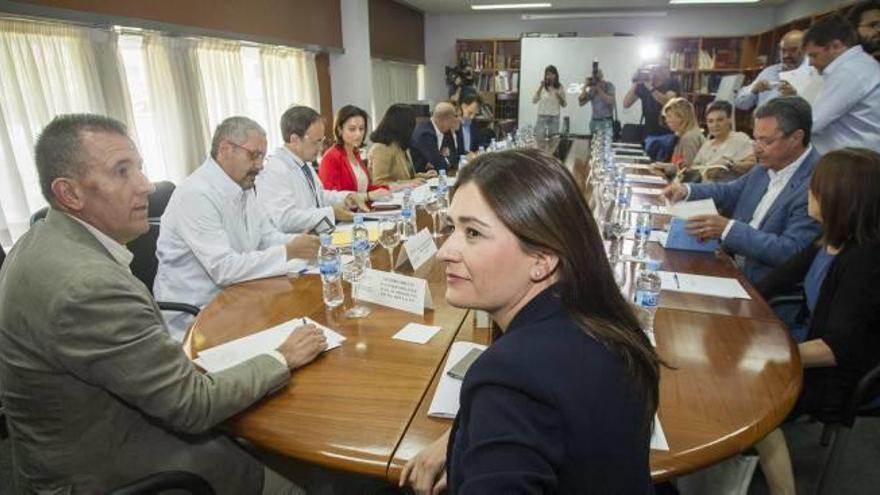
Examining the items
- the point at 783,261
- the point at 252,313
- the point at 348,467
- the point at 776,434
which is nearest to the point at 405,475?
the point at 348,467

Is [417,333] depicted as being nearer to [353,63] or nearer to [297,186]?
[297,186]

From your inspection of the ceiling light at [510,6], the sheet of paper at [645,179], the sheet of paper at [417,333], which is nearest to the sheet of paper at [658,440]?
A: the sheet of paper at [417,333]

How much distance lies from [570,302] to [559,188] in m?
0.17

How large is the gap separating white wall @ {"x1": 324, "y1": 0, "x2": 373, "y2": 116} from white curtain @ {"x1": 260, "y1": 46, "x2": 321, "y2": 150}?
0.39 m

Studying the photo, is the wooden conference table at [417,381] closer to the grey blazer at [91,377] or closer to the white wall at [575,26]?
the grey blazer at [91,377]

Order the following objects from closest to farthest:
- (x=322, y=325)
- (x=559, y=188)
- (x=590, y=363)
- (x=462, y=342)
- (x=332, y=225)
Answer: (x=590, y=363) < (x=559, y=188) < (x=462, y=342) < (x=322, y=325) < (x=332, y=225)

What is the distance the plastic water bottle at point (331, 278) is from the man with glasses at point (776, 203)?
4.89 ft

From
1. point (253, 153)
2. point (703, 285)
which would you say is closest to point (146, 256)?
point (253, 153)

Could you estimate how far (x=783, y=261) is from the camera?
6.68ft

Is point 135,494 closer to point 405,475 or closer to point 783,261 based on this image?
point 405,475

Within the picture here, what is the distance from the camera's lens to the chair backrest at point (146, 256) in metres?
2.22

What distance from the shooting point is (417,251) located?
1.94 meters

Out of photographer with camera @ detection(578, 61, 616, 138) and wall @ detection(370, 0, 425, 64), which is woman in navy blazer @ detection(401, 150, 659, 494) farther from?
wall @ detection(370, 0, 425, 64)

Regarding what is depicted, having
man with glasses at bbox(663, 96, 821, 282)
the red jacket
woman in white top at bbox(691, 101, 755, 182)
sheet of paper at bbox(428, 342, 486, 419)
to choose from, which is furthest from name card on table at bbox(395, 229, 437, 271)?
woman in white top at bbox(691, 101, 755, 182)
